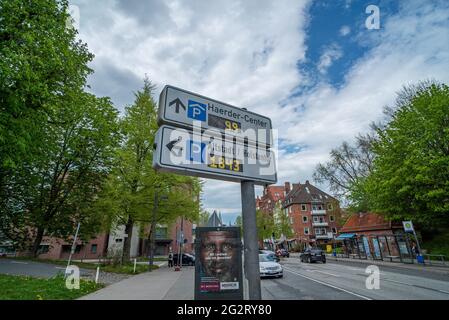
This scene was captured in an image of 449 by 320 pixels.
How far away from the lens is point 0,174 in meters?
17.3

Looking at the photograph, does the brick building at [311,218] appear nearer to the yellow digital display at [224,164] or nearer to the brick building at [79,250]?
the brick building at [79,250]

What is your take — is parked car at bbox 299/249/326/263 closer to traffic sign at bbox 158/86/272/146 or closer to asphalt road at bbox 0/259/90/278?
asphalt road at bbox 0/259/90/278

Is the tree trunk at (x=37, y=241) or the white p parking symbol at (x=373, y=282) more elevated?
the tree trunk at (x=37, y=241)

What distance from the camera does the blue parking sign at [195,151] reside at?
2.67 m

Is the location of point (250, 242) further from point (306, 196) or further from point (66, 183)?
point (306, 196)

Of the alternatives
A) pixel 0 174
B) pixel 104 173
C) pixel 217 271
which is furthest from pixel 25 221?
pixel 217 271

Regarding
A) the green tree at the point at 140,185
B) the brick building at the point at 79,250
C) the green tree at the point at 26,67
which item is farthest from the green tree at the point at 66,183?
the brick building at the point at 79,250

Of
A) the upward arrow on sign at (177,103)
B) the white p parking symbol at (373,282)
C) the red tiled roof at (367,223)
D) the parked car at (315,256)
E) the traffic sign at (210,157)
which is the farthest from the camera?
the red tiled roof at (367,223)

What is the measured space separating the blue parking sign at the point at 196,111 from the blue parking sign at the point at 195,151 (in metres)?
0.34

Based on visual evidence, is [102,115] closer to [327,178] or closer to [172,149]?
Result: [172,149]

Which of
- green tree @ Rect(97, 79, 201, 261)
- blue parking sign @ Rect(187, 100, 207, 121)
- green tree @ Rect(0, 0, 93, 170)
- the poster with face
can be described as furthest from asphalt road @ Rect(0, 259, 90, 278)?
blue parking sign @ Rect(187, 100, 207, 121)

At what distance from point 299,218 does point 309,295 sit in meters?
52.2

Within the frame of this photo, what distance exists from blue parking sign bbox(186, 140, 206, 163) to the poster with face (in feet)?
12.9

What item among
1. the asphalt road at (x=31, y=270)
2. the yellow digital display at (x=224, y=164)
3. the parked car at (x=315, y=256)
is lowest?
the parked car at (x=315, y=256)
